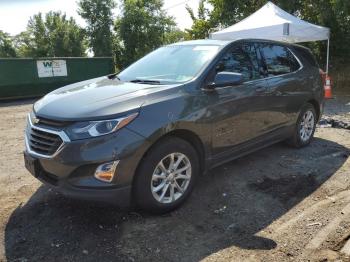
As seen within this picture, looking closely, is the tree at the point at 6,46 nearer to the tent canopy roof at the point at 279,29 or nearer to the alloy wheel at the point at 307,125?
the tent canopy roof at the point at 279,29

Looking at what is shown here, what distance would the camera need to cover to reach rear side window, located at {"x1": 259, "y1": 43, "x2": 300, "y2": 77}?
5.34 m

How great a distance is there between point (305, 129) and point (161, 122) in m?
3.39

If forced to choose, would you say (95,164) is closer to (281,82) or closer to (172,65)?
(172,65)

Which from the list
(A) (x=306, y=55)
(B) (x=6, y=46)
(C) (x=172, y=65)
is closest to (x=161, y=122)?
(C) (x=172, y=65)

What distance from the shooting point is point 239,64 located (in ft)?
16.0

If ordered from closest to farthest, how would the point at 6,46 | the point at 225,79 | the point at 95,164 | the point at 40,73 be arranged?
the point at 95,164, the point at 225,79, the point at 40,73, the point at 6,46

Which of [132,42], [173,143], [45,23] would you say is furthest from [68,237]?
[45,23]

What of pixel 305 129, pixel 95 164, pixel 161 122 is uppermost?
pixel 161 122

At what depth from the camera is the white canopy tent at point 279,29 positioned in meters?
11.8

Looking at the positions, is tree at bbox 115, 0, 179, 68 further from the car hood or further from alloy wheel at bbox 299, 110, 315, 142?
the car hood

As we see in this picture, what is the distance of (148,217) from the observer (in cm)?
395

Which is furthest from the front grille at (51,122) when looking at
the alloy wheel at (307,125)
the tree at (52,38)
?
the tree at (52,38)

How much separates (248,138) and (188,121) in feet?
3.96

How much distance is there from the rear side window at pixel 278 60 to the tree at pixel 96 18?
135ft
